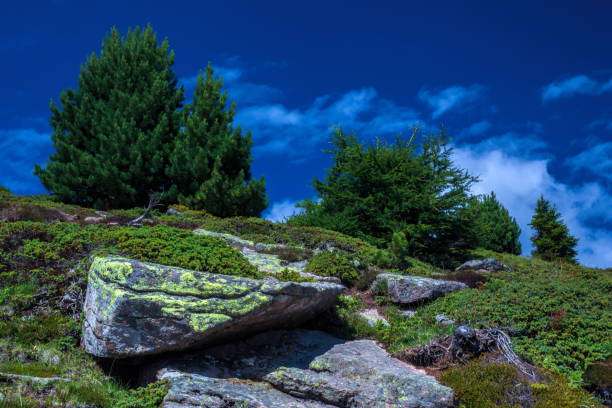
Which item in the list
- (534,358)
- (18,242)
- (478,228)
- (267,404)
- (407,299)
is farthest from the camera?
(478,228)

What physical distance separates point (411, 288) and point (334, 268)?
6.84 ft

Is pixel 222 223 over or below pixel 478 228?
below

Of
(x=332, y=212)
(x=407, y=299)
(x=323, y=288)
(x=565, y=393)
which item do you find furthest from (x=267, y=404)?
(x=332, y=212)

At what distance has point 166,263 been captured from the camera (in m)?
8.48

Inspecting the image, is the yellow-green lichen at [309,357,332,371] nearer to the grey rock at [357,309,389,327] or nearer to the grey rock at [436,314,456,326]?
the grey rock at [357,309,389,327]

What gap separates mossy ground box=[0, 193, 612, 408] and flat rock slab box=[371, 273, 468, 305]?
294 mm

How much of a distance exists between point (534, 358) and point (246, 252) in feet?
26.8

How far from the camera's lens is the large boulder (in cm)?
593

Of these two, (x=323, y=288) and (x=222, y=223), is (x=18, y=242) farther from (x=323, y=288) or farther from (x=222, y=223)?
(x=222, y=223)

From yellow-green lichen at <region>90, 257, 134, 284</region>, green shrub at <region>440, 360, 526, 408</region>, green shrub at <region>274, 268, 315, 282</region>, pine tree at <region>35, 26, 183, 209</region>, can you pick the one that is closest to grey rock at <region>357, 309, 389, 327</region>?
green shrub at <region>274, 268, 315, 282</region>

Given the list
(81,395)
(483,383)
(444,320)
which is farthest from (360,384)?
(81,395)

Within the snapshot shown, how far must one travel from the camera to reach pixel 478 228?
75.0ft

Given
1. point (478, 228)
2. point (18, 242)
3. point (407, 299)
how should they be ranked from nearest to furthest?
1. point (18, 242)
2. point (407, 299)
3. point (478, 228)

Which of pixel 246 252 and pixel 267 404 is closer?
pixel 267 404
